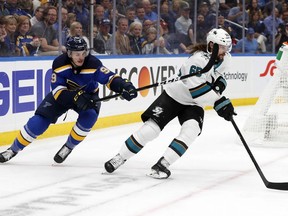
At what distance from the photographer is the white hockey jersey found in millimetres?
4387

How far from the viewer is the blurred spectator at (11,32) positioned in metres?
6.18

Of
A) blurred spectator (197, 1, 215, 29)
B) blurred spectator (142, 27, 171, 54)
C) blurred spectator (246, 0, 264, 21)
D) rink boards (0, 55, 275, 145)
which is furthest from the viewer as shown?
blurred spectator (246, 0, 264, 21)

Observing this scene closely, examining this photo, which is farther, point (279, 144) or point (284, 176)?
point (279, 144)

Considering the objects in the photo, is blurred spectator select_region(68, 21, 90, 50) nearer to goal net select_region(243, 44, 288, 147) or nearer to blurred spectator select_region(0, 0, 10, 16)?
blurred spectator select_region(0, 0, 10, 16)

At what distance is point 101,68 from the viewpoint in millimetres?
4785

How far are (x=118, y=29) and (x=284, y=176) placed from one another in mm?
→ 3683

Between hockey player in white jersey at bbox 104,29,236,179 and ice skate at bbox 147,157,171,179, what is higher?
hockey player in white jersey at bbox 104,29,236,179

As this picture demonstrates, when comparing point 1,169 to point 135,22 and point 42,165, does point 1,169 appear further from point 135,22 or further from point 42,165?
point 135,22

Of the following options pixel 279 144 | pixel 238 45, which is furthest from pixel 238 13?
pixel 279 144

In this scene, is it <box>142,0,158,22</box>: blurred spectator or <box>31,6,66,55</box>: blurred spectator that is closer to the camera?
<box>31,6,66,55</box>: blurred spectator

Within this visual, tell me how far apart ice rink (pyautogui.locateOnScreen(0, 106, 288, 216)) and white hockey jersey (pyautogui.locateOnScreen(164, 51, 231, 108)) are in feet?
1.69

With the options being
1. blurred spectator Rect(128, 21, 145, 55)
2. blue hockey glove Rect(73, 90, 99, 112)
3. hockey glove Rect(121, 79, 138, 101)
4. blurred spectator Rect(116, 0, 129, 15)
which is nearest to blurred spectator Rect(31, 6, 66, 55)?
blurred spectator Rect(116, 0, 129, 15)

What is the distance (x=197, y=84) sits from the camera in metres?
4.39

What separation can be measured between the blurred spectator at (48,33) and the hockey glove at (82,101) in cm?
206
